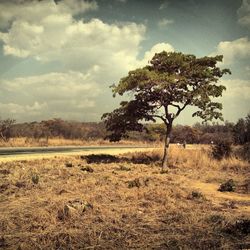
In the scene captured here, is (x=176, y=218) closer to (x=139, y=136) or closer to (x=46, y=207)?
(x=46, y=207)

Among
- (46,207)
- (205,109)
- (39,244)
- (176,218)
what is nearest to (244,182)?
(205,109)

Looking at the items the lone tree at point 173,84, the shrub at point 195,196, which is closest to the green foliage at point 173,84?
the lone tree at point 173,84

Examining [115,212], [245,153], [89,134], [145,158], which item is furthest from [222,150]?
[89,134]

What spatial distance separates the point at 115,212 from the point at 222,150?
17.0m

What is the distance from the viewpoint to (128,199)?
1146cm

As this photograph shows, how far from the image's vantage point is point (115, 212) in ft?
32.2

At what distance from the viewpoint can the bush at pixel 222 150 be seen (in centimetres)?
2528

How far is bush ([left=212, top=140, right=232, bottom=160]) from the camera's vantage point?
25.3 metres

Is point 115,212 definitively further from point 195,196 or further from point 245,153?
point 245,153

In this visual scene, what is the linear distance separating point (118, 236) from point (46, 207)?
110 inches

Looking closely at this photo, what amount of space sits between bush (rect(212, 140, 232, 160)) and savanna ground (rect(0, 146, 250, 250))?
305 inches

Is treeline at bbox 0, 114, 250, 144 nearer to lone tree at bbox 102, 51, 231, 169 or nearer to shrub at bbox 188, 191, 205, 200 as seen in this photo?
lone tree at bbox 102, 51, 231, 169

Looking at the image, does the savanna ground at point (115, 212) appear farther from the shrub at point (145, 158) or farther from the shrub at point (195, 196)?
the shrub at point (145, 158)

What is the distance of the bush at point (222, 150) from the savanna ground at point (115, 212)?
25.4 feet
